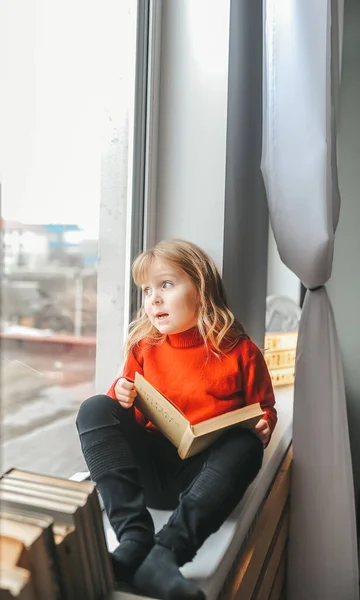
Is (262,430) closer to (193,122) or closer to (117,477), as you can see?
(117,477)

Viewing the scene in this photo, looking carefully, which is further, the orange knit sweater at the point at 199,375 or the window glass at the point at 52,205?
the orange knit sweater at the point at 199,375

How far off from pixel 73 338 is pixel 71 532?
1.38ft

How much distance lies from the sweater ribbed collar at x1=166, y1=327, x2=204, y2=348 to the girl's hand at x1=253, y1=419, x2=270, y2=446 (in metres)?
0.16

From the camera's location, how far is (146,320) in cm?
97

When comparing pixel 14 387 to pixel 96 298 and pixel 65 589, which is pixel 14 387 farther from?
pixel 96 298

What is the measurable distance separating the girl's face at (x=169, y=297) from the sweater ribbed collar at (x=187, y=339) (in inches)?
0.6

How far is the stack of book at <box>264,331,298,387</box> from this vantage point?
1.62 metres

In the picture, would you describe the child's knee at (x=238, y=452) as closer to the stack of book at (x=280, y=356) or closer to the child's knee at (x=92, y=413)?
the child's knee at (x=92, y=413)

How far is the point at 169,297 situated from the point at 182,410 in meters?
0.18

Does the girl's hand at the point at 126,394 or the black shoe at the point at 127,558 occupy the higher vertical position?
the girl's hand at the point at 126,394

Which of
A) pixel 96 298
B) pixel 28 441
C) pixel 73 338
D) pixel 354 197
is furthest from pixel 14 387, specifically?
pixel 354 197

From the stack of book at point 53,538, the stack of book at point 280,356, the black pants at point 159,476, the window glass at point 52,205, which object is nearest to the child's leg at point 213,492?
the black pants at point 159,476

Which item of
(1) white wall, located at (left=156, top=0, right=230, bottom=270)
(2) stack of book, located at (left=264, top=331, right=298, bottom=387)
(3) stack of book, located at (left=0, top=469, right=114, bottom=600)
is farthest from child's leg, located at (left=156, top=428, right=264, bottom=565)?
(2) stack of book, located at (left=264, top=331, right=298, bottom=387)

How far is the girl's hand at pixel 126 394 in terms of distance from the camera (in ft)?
2.77
